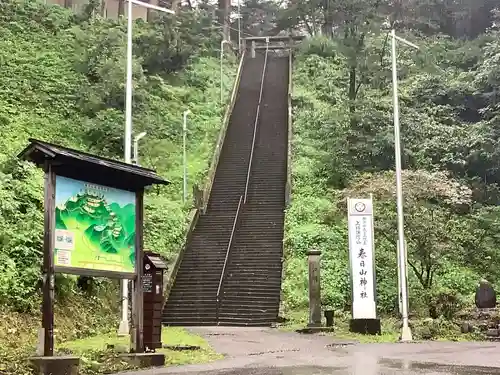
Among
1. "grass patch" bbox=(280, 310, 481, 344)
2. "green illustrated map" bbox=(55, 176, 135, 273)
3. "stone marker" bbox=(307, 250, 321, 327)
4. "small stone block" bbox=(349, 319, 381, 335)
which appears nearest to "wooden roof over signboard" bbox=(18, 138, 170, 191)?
"green illustrated map" bbox=(55, 176, 135, 273)

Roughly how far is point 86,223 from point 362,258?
31.1 feet

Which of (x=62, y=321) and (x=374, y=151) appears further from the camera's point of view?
(x=374, y=151)

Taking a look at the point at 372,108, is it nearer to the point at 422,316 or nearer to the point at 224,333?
the point at 422,316

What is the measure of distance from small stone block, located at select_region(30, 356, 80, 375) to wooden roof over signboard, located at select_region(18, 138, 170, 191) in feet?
8.73

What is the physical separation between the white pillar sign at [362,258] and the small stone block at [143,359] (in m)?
7.85

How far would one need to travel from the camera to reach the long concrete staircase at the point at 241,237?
20.3 m

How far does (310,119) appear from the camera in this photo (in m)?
35.0

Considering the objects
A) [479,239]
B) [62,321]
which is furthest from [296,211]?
[62,321]

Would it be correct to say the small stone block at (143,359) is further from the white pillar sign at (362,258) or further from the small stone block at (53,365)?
the white pillar sign at (362,258)

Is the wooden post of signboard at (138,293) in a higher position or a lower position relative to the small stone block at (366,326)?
higher

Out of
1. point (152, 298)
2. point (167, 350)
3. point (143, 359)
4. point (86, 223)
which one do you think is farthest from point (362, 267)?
point (86, 223)

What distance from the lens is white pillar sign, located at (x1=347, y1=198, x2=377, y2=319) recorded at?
17.6 m

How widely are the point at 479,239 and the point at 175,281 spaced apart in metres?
11.4

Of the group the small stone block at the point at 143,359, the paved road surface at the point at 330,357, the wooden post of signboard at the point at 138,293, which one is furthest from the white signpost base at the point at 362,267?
the wooden post of signboard at the point at 138,293
